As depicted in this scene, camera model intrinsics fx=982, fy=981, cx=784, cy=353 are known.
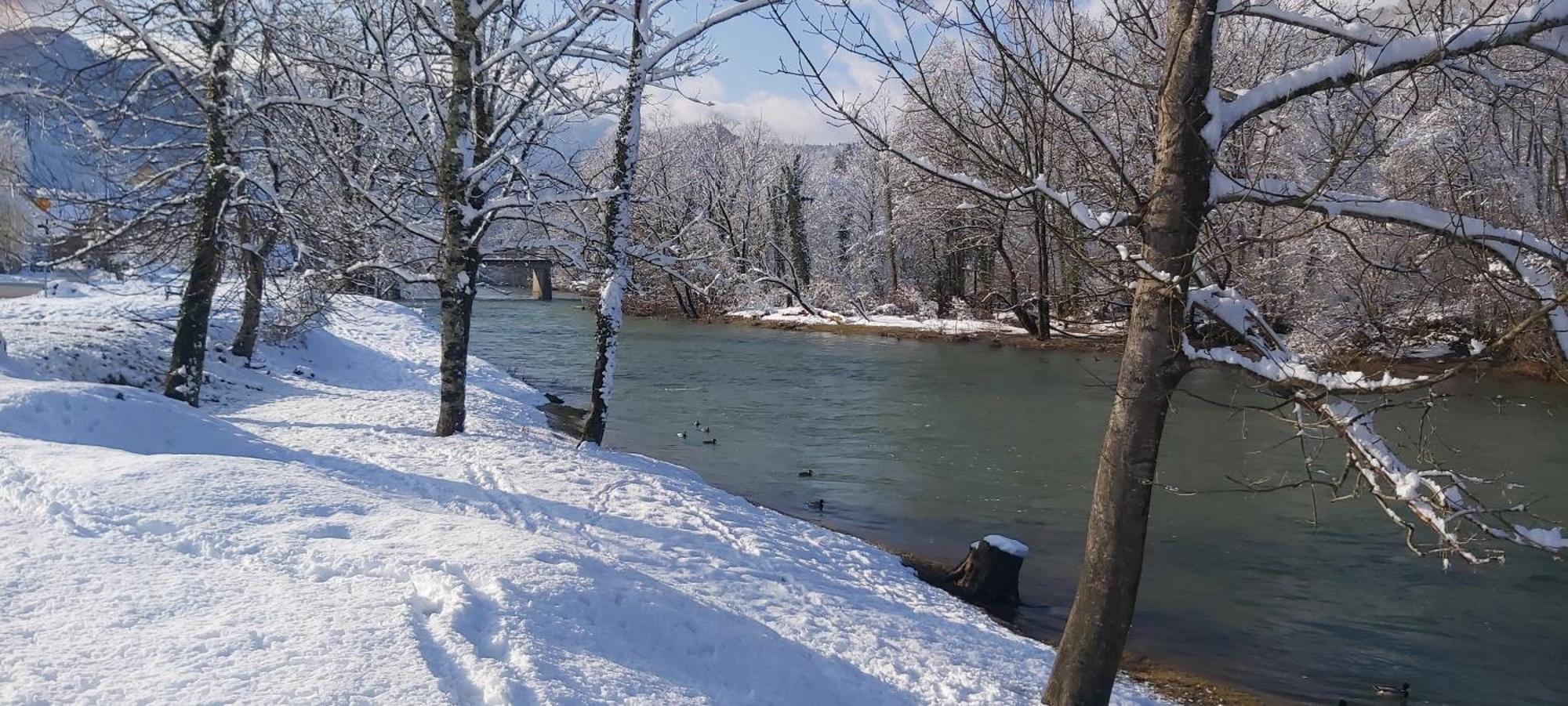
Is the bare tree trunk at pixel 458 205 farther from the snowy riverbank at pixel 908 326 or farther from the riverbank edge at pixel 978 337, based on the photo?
the snowy riverbank at pixel 908 326

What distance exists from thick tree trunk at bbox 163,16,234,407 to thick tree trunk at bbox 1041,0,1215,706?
1114 centimetres

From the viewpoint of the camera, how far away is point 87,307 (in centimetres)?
1998

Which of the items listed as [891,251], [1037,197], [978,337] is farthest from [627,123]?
[891,251]

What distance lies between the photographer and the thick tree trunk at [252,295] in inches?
564

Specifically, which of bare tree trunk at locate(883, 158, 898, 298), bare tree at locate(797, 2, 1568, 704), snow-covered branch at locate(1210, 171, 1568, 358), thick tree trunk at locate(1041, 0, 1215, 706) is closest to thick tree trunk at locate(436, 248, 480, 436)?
bare tree at locate(797, 2, 1568, 704)

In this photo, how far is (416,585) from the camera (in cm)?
518

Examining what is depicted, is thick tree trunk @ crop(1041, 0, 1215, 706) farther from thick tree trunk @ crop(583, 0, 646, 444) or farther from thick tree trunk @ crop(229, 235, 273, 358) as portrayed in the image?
thick tree trunk @ crop(229, 235, 273, 358)

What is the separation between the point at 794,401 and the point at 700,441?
5405mm

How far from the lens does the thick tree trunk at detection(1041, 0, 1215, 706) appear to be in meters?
4.61

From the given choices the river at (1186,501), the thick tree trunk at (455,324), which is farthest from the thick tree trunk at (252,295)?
the river at (1186,501)

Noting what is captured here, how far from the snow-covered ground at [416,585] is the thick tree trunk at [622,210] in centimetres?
190

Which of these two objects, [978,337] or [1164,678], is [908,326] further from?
[1164,678]

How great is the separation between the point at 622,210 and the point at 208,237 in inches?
207

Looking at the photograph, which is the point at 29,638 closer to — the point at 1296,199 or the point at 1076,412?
the point at 1296,199
